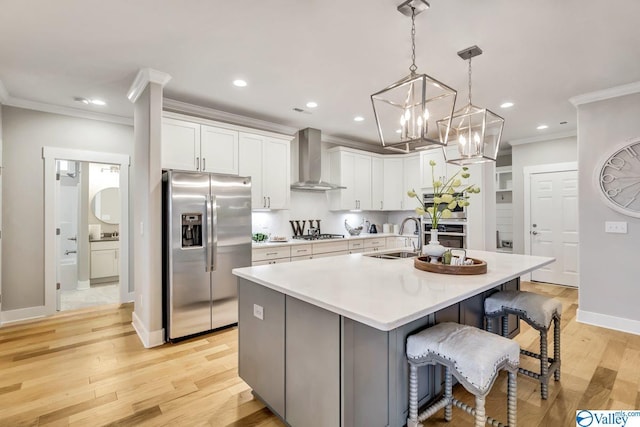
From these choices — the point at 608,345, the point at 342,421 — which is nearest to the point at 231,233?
the point at 342,421

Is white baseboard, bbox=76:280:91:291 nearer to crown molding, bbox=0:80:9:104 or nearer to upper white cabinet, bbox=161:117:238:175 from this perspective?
crown molding, bbox=0:80:9:104

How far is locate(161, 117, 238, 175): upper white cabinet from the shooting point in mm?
3453

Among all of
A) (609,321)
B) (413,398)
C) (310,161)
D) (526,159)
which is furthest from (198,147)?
(526,159)

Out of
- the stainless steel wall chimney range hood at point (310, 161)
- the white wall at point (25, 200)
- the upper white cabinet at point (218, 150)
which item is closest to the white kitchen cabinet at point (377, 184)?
the stainless steel wall chimney range hood at point (310, 161)

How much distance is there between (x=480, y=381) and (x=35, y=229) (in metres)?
4.89

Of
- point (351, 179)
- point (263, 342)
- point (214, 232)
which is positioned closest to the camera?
point (263, 342)

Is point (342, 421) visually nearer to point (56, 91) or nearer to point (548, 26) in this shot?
point (548, 26)

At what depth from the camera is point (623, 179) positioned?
3332mm

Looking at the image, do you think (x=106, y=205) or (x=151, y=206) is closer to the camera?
(x=151, y=206)

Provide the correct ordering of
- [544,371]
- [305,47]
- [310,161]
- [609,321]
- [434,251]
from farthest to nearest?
[310,161], [609,321], [305,47], [434,251], [544,371]

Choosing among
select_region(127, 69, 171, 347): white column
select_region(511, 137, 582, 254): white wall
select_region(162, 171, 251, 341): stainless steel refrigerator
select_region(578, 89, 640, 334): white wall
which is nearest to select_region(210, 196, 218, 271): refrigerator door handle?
Answer: select_region(162, 171, 251, 341): stainless steel refrigerator

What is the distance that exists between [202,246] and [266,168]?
151cm

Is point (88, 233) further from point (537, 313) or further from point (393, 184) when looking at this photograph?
point (537, 313)

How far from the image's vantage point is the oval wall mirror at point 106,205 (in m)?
5.62
